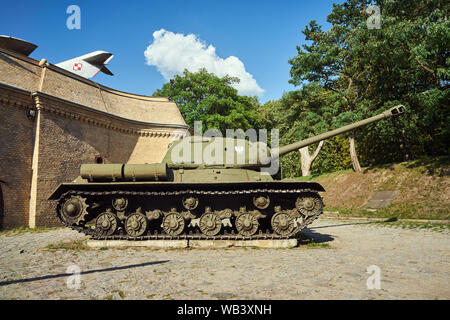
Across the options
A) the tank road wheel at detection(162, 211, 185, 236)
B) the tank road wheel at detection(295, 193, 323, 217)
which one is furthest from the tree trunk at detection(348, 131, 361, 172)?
the tank road wheel at detection(162, 211, 185, 236)

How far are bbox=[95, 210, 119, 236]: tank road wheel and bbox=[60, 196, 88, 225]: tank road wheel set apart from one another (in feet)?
1.60

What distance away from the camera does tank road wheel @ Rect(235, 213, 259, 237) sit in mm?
8391

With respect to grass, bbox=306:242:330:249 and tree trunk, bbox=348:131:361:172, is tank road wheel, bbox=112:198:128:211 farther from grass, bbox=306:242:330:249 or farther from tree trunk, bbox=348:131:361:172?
tree trunk, bbox=348:131:361:172

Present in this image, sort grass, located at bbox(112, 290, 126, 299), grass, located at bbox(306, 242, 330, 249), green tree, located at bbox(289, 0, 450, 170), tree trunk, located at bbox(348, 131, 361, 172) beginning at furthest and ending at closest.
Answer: tree trunk, located at bbox(348, 131, 361, 172), green tree, located at bbox(289, 0, 450, 170), grass, located at bbox(306, 242, 330, 249), grass, located at bbox(112, 290, 126, 299)

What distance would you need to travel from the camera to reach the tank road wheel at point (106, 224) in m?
8.50

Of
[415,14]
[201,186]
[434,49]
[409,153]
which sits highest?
[415,14]

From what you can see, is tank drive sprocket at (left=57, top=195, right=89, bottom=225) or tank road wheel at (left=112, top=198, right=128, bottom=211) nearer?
tank drive sprocket at (left=57, top=195, right=89, bottom=225)

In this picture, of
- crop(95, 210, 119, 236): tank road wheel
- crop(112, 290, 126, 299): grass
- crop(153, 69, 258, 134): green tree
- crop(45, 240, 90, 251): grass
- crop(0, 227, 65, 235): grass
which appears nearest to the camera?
crop(112, 290, 126, 299): grass

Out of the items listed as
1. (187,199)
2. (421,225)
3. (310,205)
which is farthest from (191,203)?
(421,225)

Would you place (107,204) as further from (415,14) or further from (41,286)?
(415,14)

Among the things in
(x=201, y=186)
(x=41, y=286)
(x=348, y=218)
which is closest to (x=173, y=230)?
(x=201, y=186)

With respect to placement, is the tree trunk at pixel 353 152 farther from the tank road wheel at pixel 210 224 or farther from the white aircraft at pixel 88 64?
the white aircraft at pixel 88 64

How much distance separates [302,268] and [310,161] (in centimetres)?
2375

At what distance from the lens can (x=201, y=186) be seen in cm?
845
